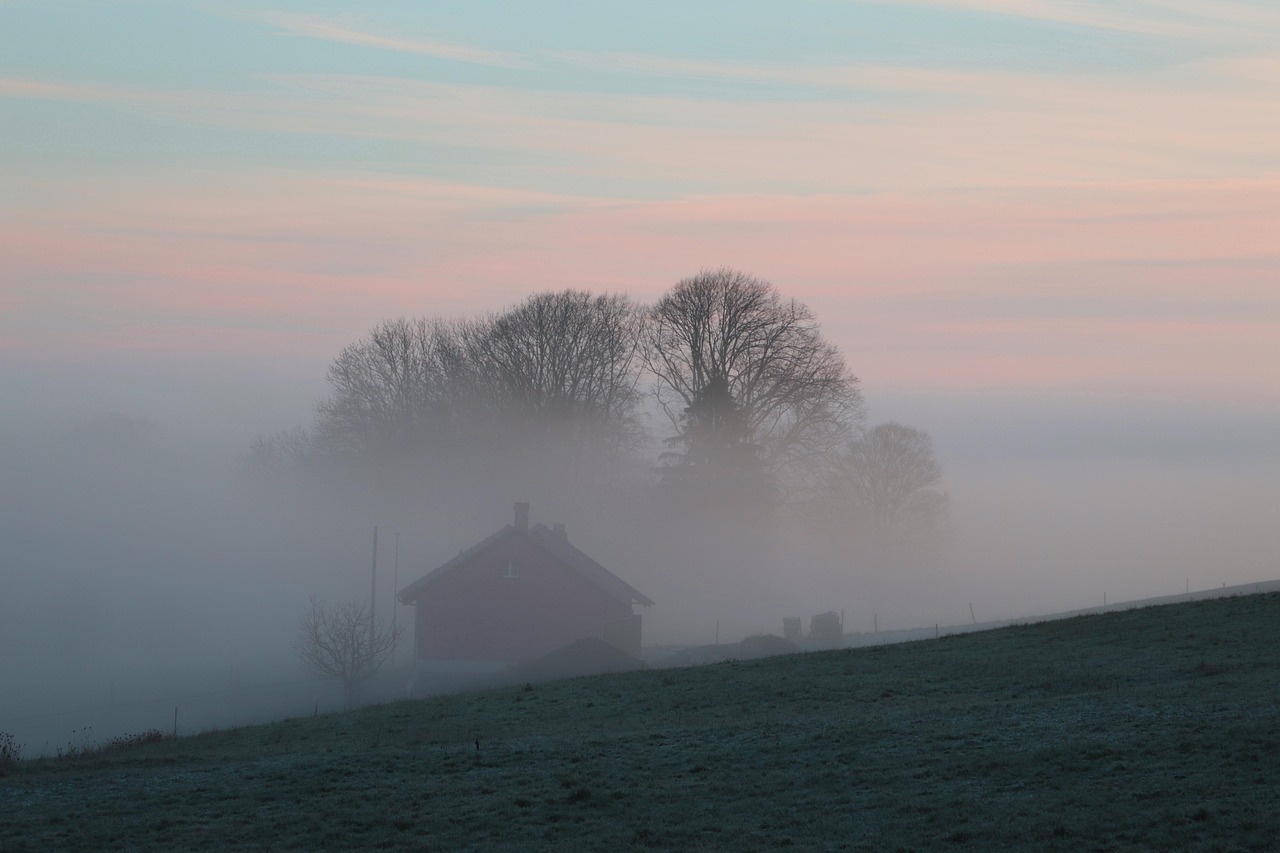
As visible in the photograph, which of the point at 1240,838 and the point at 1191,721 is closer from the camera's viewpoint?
the point at 1240,838

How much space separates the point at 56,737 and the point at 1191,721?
41837 mm

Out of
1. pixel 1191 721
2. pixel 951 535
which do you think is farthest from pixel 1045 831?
pixel 951 535

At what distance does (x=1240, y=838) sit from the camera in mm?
13859

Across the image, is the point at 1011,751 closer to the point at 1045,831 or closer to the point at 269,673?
the point at 1045,831

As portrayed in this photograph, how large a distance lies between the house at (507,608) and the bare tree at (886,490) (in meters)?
32.9

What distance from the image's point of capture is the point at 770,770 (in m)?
19.0

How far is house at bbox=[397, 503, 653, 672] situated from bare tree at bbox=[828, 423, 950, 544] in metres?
32.9

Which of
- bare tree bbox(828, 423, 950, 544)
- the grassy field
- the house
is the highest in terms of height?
bare tree bbox(828, 423, 950, 544)

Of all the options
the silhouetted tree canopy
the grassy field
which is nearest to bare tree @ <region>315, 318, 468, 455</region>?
the silhouetted tree canopy

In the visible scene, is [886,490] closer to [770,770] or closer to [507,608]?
[507,608]

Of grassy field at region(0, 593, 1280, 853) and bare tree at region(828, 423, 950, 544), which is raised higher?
bare tree at region(828, 423, 950, 544)

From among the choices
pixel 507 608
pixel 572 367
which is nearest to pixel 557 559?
pixel 507 608

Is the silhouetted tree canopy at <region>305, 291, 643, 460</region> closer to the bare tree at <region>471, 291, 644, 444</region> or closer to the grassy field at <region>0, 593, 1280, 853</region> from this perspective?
the bare tree at <region>471, 291, 644, 444</region>

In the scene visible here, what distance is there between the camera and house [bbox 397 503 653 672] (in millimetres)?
56469
